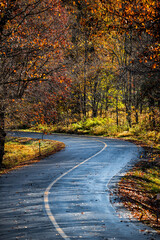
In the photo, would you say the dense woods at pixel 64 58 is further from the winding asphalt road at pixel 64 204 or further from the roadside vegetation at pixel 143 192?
the winding asphalt road at pixel 64 204


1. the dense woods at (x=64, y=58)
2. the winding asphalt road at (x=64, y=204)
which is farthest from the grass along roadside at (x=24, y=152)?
the winding asphalt road at (x=64, y=204)

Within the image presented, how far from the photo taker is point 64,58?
28.2 meters

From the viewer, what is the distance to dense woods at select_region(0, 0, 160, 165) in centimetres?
970

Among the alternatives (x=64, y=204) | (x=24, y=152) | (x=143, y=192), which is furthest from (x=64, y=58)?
(x=64, y=204)

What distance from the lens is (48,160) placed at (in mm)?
22203

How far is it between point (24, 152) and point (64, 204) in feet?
54.9

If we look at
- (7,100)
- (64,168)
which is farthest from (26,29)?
(64,168)

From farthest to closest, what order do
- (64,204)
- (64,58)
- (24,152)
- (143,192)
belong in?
(64,58)
(24,152)
(143,192)
(64,204)

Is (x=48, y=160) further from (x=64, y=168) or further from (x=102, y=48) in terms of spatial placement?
(x=102, y=48)

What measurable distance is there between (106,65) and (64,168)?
93.3 ft

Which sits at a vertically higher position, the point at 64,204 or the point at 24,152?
the point at 24,152

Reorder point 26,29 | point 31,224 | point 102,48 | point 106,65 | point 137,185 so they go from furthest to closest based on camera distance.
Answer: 1. point 106,65
2. point 102,48
3. point 26,29
4. point 137,185
5. point 31,224

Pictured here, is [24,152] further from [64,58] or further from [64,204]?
[64,204]

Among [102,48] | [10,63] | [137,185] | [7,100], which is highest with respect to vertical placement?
[102,48]
